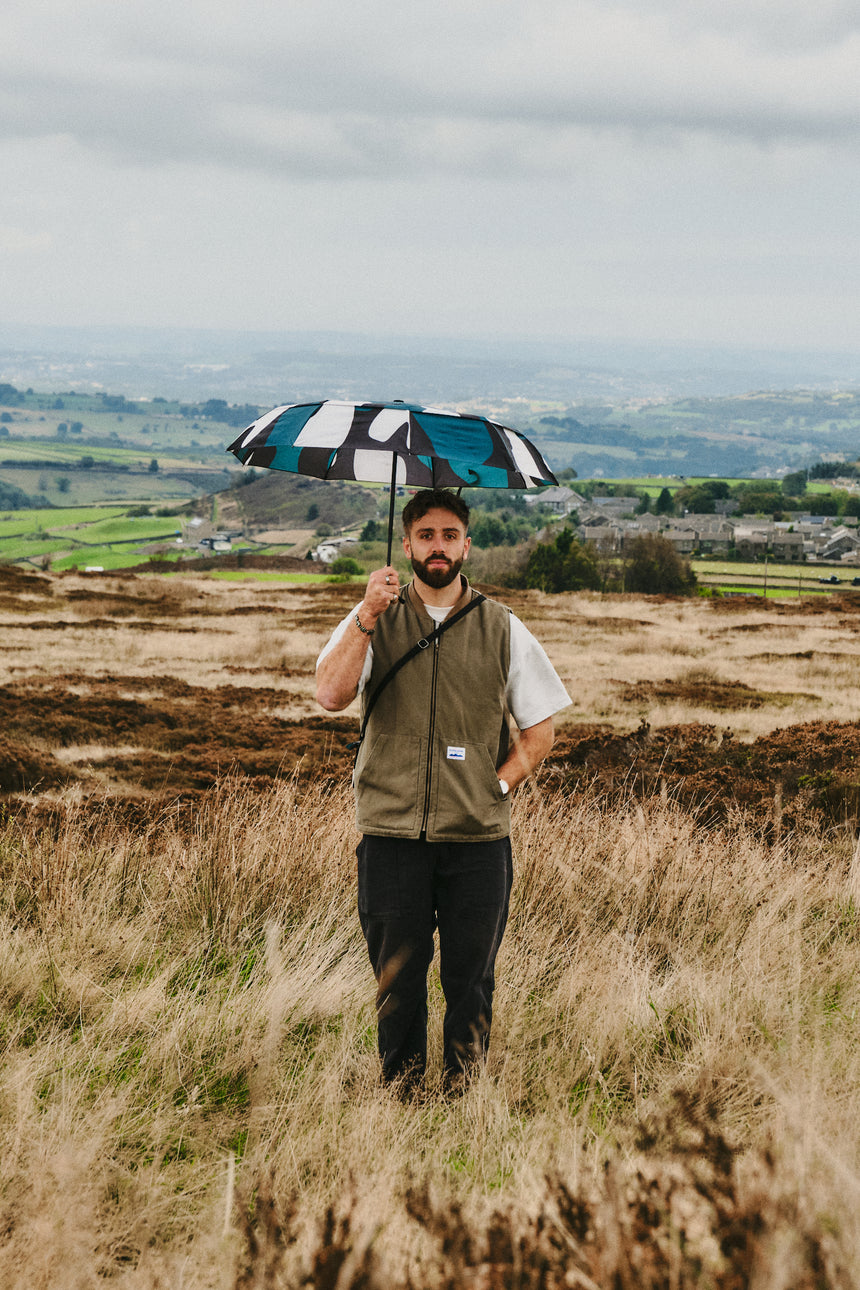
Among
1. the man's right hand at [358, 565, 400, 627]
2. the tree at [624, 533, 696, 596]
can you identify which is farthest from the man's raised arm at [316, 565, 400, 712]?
the tree at [624, 533, 696, 596]

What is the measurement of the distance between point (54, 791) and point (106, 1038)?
6503 millimetres

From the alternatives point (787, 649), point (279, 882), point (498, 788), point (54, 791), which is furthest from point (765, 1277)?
point (787, 649)

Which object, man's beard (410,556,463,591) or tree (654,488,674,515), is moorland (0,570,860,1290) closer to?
man's beard (410,556,463,591)

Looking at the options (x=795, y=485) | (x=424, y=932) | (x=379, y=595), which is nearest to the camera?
(x=379, y=595)

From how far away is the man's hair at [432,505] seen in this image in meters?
2.96

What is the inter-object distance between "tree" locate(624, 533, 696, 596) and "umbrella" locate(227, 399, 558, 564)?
60.4m

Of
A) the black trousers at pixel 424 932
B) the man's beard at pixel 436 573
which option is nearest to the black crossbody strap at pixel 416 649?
the man's beard at pixel 436 573

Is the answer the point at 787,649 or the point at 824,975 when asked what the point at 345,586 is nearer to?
the point at 787,649

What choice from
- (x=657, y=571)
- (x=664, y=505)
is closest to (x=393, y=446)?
(x=657, y=571)

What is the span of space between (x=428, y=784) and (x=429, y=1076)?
1.03 m

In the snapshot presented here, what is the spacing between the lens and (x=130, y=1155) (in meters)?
2.46

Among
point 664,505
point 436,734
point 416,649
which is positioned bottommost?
point 664,505

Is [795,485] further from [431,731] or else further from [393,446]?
[431,731]

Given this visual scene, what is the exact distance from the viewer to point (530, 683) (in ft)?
10.1
